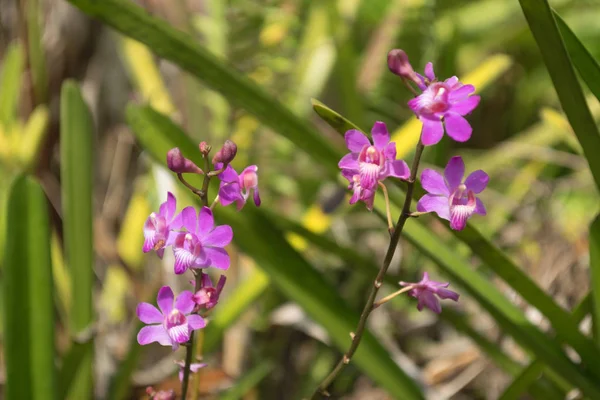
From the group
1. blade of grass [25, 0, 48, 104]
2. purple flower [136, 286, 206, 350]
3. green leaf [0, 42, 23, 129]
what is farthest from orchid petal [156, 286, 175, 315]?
blade of grass [25, 0, 48, 104]

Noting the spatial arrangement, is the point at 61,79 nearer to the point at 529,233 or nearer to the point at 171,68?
the point at 171,68

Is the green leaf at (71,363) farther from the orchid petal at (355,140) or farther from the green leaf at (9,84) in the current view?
the green leaf at (9,84)

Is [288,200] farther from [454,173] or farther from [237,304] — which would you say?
[454,173]

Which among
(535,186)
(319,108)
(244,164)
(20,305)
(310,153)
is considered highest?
(319,108)

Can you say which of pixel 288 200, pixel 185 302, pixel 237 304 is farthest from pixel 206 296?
pixel 288 200

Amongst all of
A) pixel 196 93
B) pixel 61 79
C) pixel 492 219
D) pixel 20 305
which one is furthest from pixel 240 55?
pixel 20 305

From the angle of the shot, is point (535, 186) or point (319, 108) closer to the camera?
point (319, 108)

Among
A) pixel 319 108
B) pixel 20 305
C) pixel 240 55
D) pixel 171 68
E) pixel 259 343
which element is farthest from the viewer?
pixel 171 68
